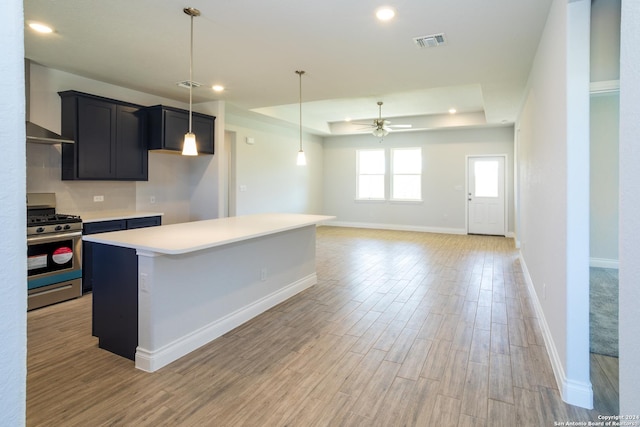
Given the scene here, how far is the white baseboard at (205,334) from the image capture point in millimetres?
2559

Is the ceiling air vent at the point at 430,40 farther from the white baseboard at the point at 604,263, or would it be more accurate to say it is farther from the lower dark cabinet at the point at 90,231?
the white baseboard at the point at 604,263

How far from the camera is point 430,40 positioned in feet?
11.3

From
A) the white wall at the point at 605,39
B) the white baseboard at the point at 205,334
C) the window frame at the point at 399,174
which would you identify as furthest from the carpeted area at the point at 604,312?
the window frame at the point at 399,174

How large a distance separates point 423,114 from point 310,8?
6.28 meters

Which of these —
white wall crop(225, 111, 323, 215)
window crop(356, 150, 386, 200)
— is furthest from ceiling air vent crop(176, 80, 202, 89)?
window crop(356, 150, 386, 200)

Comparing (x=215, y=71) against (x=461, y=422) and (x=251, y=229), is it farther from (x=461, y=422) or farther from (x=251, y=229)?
(x=461, y=422)

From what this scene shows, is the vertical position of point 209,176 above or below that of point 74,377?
above

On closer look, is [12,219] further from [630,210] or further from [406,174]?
[406,174]

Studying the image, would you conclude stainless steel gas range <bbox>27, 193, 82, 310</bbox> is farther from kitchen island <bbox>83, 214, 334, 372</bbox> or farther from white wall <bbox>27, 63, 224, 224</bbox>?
kitchen island <bbox>83, 214, 334, 372</bbox>

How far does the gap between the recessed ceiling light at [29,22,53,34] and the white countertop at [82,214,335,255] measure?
1.92 m

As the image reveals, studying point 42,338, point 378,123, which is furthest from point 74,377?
point 378,123

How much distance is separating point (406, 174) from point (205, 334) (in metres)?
7.93

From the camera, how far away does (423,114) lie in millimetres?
8539

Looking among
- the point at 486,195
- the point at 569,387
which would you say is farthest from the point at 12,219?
the point at 486,195
